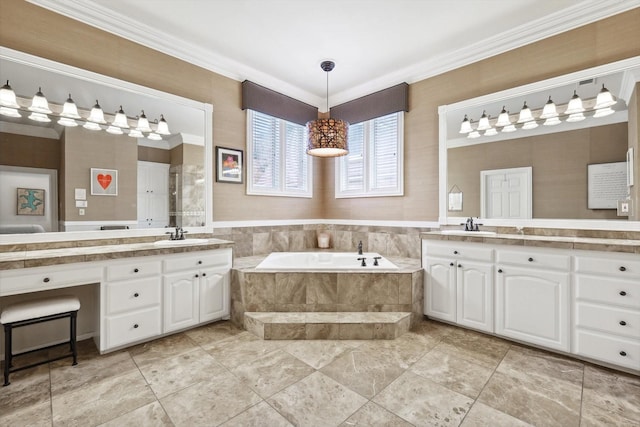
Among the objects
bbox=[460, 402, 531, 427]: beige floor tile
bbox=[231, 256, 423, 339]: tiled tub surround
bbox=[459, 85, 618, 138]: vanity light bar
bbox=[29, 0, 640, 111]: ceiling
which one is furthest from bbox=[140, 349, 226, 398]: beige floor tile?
bbox=[459, 85, 618, 138]: vanity light bar

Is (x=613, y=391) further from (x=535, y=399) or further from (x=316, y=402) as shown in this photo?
(x=316, y=402)

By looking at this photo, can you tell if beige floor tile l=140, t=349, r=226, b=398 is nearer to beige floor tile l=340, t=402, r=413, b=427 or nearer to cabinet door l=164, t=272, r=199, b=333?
cabinet door l=164, t=272, r=199, b=333

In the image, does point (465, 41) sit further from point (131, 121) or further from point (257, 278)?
point (131, 121)

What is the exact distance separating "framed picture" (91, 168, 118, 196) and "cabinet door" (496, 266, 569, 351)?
357 centimetres

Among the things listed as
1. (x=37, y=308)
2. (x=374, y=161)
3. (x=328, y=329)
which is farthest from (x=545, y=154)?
(x=37, y=308)

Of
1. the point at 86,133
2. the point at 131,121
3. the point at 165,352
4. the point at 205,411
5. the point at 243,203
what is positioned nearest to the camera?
the point at 205,411

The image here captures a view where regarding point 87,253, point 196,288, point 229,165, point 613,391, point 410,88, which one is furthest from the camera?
point 410,88

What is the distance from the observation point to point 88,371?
2.15 meters

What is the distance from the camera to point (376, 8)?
264 cm

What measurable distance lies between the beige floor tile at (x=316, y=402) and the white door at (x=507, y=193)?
2351mm

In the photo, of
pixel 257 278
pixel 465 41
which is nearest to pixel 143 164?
pixel 257 278

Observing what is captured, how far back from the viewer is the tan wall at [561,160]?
8.36 ft

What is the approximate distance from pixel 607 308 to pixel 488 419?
4.33 ft

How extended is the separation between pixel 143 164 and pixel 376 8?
8.57ft
